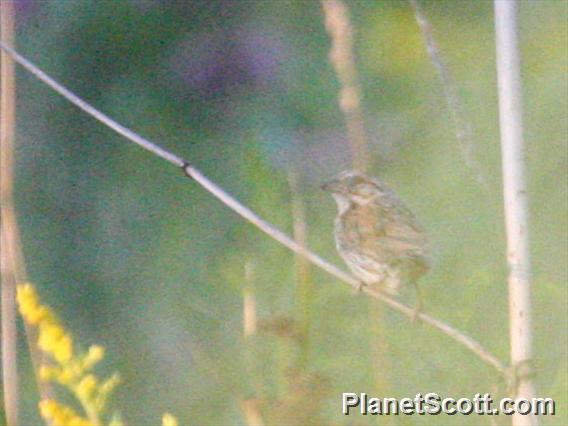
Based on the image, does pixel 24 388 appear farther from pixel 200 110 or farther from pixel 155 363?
pixel 200 110

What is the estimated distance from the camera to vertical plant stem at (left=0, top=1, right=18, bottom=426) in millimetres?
1319

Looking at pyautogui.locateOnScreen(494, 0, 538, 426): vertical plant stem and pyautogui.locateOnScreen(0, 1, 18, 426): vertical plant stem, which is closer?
pyautogui.locateOnScreen(494, 0, 538, 426): vertical plant stem

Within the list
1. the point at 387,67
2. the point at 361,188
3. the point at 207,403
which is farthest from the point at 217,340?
the point at 387,67

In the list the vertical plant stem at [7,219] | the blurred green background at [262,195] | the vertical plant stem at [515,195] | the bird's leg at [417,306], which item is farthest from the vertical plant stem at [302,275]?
the vertical plant stem at [7,219]

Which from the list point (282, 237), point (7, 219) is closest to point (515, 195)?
point (282, 237)

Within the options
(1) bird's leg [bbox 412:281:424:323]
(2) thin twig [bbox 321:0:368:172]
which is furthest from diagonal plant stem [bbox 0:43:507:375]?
(2) thin twig [bbox 321:0:368:172]

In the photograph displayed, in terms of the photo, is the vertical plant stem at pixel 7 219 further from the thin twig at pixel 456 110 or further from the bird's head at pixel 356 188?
the thin twig at pixel 456 110

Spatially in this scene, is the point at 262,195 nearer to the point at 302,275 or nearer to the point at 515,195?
the point at 302,275

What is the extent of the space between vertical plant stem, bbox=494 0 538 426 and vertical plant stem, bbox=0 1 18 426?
0.63 m

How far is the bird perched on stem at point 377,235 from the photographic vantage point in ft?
4.05

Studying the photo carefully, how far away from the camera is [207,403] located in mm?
1330

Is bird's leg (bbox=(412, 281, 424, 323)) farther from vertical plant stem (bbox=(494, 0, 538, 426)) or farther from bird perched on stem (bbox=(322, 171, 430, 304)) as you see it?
vertical plant stem (bbox=(494, 0, 538, 426))

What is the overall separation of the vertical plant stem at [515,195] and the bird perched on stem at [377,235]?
0.42ft

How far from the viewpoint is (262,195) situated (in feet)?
4.25
